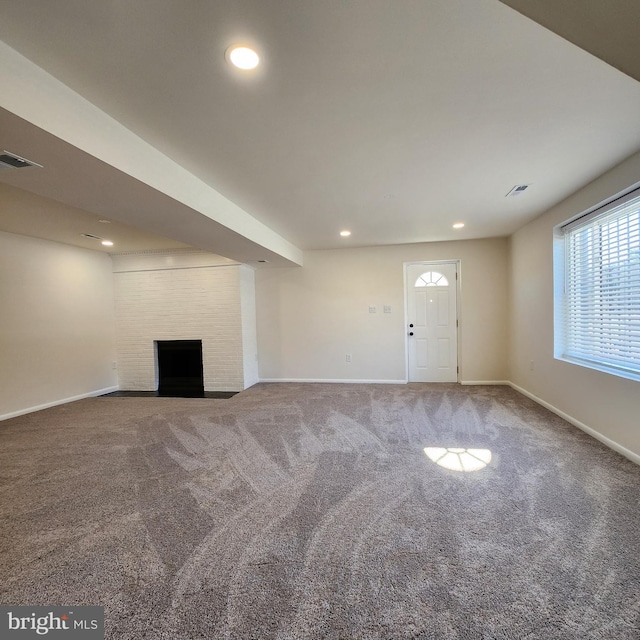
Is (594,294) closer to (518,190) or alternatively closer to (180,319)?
(518,190)

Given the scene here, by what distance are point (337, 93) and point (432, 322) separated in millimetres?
4456

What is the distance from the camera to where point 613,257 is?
9.43ft

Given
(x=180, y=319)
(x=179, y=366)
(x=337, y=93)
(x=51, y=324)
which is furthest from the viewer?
(x=179, y=366)

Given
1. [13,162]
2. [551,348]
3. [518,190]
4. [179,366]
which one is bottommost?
[179,366]

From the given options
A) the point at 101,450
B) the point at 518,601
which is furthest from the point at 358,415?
the point at 101,450

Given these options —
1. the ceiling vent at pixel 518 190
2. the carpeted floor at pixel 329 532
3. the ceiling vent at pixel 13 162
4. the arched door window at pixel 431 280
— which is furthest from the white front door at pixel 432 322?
the ceiling vent at pixel 13 162

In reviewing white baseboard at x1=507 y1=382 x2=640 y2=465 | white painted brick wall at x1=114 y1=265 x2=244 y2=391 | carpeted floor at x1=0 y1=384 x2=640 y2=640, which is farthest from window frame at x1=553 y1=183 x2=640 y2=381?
white painted brick wall at x1=114 y1=265 x2=244 y2=391

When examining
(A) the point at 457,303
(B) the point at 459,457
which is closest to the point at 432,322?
(A) the point at 457,303

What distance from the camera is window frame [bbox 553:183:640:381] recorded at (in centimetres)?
263

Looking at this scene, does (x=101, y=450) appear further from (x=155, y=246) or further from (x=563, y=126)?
(x=563, y=126)

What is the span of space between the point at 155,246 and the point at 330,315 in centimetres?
326

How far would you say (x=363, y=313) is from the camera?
5578 mm

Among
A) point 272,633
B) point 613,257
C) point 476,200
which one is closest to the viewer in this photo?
point 272,633

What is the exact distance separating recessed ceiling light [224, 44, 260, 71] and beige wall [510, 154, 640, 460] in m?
2.98
